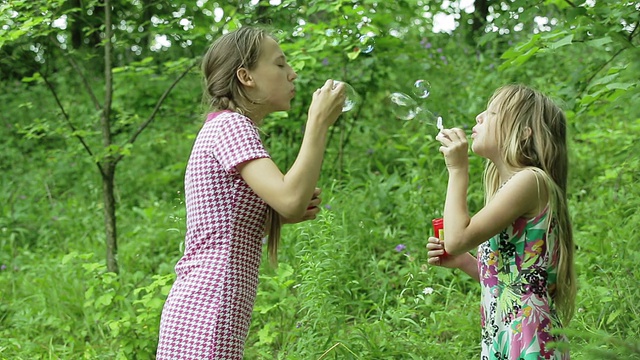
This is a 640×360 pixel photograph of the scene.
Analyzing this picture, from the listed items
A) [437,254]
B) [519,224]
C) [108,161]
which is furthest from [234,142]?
[108,161]

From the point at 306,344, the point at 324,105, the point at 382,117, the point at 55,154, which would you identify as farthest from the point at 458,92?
the point at 324,105

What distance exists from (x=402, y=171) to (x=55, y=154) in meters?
3.44

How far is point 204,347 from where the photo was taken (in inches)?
74.9

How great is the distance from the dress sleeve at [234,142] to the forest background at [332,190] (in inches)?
35.9

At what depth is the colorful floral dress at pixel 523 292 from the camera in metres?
2.03

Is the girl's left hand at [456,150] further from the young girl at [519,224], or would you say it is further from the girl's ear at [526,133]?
the girl's ear at [526,133]

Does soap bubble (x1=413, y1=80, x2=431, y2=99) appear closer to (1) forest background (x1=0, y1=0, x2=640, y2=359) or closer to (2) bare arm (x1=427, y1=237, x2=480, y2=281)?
(1) forest background (x1=0, y1=0, x2=640, y2=359)

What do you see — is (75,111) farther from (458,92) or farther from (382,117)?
(458,92)

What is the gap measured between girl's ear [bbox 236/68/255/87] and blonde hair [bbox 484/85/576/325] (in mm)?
701

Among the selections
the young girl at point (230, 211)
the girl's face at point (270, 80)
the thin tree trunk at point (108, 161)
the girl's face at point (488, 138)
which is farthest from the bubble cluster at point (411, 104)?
the thin tree trunk at point (108, 161)

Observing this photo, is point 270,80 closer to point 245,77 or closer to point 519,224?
point 245,77

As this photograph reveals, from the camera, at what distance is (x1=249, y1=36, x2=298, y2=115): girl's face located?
2.10 meters

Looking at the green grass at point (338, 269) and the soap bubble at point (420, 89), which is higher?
the soap bubble at point (420, 89)

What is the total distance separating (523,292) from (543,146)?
411mm
